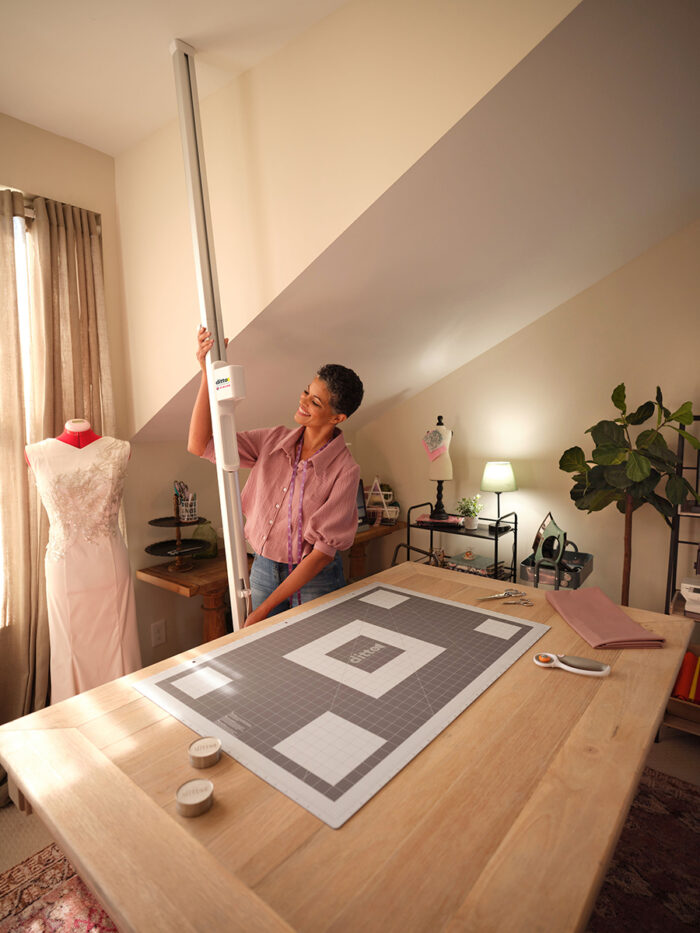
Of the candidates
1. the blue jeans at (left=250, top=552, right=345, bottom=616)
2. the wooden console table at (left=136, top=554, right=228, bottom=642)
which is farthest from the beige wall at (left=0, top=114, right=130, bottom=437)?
the blue jeans at (left=250, top=552, right=345, bottom=616)

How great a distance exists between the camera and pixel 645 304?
2.80m

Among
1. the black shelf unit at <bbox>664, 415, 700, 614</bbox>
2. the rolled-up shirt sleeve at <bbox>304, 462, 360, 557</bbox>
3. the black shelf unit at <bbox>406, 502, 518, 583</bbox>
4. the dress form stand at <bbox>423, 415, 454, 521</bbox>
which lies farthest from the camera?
the dress form stand at <bbox>423, 415, 454, 521</bbox>

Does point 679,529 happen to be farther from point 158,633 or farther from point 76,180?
point 76,180

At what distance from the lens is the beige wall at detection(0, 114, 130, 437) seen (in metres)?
2.03

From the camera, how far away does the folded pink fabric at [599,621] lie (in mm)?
1159

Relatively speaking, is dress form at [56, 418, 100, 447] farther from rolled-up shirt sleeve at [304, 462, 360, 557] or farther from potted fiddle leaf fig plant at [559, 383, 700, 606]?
potted fiddle leaf fig plant at [559, 383, 700, 606]

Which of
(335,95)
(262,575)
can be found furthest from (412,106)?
(262,575)

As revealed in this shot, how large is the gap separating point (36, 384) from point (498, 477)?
244cm

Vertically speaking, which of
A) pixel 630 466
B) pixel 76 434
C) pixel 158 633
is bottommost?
pixel 158 633

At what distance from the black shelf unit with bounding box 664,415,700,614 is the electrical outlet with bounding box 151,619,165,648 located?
102 inches

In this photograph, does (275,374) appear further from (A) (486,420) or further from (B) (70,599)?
(A) (486,420)

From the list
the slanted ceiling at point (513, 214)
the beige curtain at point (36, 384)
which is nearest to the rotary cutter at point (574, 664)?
the slanted ceiling at point (513, 214)

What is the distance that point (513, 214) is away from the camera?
1935 millimetres

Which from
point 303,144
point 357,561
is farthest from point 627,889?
point 303,144
